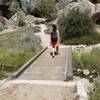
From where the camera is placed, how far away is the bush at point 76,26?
1133 inches

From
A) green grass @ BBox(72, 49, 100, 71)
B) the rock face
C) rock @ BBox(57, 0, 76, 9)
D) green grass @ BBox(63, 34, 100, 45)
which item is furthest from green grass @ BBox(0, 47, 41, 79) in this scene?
the rock face

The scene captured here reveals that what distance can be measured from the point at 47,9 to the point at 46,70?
30.2 m

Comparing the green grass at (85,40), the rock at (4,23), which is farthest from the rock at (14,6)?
the green grass at (85,40)

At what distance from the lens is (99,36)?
28406mm

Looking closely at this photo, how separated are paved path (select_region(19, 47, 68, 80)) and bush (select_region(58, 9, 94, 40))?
11347mm

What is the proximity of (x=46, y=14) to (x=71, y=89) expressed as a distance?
33.8m

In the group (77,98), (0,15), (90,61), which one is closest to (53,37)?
(90,61)

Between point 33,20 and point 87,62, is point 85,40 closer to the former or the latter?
point 87,62

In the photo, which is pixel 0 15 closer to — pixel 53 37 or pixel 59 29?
pixel 59 29

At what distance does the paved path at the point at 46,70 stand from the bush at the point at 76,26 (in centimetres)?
1135

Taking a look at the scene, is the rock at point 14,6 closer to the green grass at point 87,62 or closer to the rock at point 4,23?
the rock at point 4,23

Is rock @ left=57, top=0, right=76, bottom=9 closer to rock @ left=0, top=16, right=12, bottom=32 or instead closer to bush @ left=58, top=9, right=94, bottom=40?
rock @ left=0, top=16, right=12, bottom=32

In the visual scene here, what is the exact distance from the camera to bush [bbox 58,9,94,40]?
2878 centimetres

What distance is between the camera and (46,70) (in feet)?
46.2
